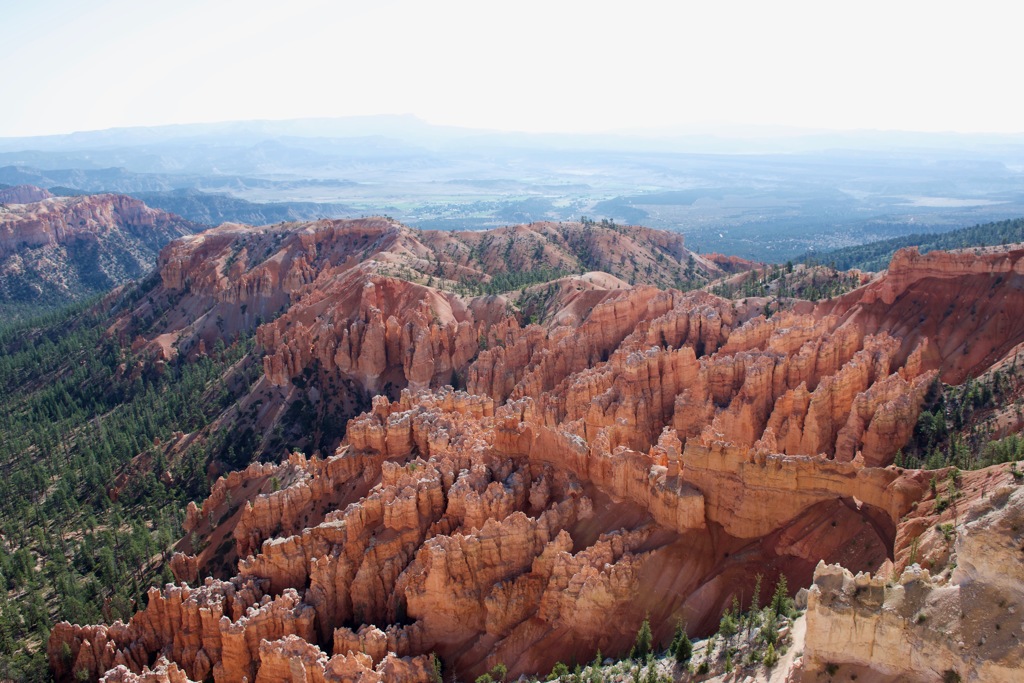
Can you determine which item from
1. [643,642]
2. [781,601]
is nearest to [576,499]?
[643,642]

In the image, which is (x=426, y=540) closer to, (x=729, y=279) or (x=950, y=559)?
(x=950, y=559)

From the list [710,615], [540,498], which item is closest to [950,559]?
[710,615]

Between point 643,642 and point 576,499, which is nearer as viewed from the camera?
point 643,642

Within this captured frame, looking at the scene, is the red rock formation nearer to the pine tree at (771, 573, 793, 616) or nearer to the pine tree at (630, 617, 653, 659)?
the pine tree at (630, 617, 653, 659)

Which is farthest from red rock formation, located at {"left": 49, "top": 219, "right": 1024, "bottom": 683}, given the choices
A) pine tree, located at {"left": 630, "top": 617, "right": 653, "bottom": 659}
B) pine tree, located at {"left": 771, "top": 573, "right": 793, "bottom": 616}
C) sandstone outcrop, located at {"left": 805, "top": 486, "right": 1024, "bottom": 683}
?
sandstone outcrop, located at {"left": 805, "top": 486, "right": 1024, "bottom": 683}

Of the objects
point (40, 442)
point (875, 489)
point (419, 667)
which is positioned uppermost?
point (875, 489)

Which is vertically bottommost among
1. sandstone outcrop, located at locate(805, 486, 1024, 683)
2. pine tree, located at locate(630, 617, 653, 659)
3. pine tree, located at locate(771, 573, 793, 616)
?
pine tree, located at locate(630, 617, 653, 659)

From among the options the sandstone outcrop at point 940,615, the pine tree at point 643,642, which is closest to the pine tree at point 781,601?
the pine tree at point 643,642

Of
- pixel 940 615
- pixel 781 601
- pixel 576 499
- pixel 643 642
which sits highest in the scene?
pixel 940 615

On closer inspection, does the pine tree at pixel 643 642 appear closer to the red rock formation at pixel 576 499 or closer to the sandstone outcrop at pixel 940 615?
the red rock formation at pixel 576 499

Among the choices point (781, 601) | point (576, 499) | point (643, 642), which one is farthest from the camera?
point (576, 499)

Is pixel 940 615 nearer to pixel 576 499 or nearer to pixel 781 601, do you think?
pixel 781 601
